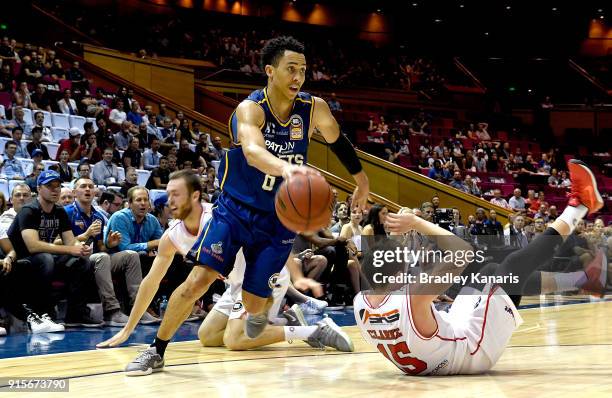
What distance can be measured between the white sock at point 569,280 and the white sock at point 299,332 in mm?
6750

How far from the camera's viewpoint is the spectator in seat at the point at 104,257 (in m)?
6.60

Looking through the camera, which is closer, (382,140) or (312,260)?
(312,260)

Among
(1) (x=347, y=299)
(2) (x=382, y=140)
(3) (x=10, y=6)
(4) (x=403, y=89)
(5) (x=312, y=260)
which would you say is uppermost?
(3) (x=10, y=6)

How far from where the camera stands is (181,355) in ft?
15.7

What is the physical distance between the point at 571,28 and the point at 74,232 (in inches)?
931

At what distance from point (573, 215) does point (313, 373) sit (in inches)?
67.0

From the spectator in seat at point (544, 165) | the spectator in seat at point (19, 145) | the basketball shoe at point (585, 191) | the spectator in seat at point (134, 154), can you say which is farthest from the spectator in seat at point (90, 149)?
the spectator in seat at point (544, 165)

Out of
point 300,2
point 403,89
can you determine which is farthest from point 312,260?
point 300,2

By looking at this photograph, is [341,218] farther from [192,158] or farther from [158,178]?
[192,158]

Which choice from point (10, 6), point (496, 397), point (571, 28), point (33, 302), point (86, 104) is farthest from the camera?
point (571, 28)

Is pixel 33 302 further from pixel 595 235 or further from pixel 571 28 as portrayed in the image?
pixel 571 28

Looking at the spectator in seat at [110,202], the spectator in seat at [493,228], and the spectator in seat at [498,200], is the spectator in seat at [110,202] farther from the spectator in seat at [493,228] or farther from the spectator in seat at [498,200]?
the spectator in seat at [498,200]

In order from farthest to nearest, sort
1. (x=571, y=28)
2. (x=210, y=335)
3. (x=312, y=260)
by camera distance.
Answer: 1. (x=571, y=28)
2. (x=312, y=260)
3. (x=210, y=335)

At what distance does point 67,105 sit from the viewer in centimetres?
1197
